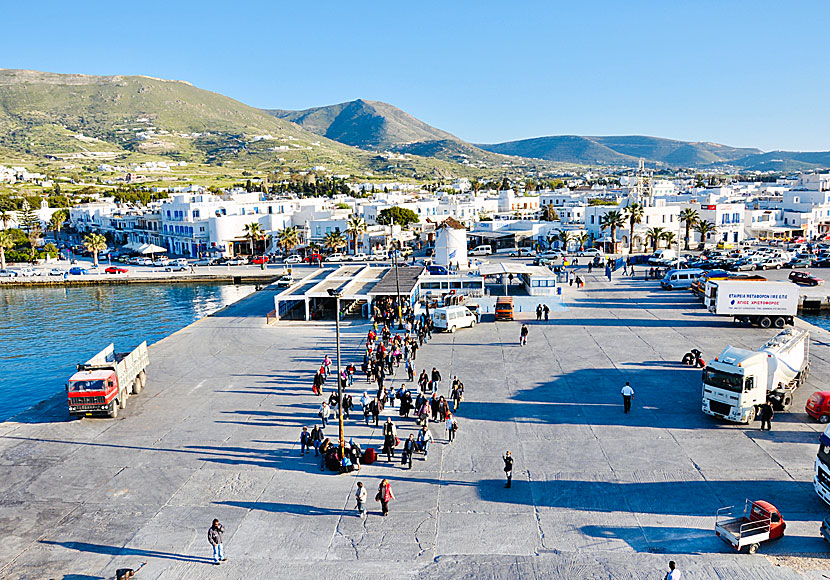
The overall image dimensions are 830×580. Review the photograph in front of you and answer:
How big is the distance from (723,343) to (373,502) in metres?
23.9

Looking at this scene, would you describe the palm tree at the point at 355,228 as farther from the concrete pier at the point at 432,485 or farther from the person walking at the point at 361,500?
the person walking at the point at 361,500

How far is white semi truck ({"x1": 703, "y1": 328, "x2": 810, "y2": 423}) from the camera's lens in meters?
19.8

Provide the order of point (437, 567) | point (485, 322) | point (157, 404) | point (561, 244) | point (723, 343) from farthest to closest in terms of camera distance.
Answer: point (561, 244)
point (485, 322)
point (723, 343)
point (157, 404)
point (437, 567)

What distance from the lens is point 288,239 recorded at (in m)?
80.8

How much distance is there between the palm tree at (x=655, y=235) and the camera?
7256 cm

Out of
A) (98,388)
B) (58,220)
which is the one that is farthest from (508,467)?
(58,220)

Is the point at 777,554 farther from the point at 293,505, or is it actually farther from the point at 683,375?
the point at 683,375

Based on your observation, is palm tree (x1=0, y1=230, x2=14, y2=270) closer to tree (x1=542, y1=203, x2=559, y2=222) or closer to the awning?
the awning

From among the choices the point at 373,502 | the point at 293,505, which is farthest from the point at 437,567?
the point at 293,505

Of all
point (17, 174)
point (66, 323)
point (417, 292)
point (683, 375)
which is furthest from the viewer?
point (17, 174)

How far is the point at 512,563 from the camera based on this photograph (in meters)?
12.8

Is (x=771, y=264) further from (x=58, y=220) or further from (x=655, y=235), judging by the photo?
(x=58, y=220)

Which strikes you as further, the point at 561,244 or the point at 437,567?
the point at 561,244

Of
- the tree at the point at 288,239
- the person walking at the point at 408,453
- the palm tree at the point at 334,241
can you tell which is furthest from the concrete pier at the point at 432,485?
the tree at the point at 288,239
